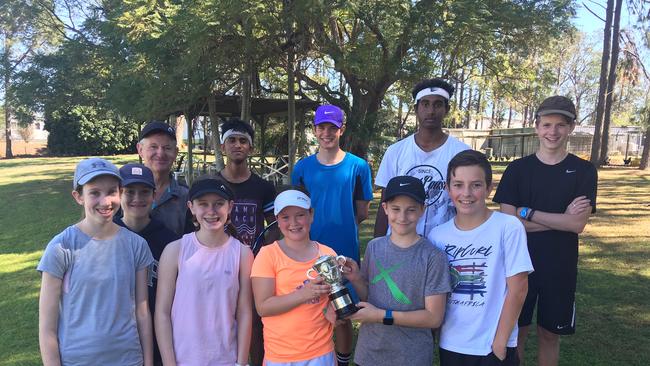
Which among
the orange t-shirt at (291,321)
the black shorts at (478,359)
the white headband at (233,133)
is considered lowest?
the black shorts at (478,359)

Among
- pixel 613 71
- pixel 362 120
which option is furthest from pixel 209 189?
pixel 613 71

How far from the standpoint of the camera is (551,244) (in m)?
3.02

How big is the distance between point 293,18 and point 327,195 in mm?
6012

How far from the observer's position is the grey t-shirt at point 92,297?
2.16m

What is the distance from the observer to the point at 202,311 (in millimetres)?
2406

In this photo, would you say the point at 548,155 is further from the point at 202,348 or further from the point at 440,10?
the point at 440,10

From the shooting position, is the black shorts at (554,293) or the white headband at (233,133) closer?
the black shorts at (554,293)

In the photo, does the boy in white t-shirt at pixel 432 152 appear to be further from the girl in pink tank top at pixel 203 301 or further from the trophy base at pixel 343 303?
the girl in pink tank top at pixel 203 301

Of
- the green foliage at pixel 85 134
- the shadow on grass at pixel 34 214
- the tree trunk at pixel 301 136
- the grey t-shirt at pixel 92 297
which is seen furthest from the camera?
the green foliage at pixel 85 134

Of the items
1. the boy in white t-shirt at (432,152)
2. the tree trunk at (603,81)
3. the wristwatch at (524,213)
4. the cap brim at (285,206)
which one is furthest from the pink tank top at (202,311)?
the tree trunk at (603,81)

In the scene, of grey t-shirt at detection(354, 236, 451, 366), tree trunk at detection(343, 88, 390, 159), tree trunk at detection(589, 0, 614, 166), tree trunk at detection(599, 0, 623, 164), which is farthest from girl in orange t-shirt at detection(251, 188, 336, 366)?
tree trunk at detection(599, 0, 623, 164)

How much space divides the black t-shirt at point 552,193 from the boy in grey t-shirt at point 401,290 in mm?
963

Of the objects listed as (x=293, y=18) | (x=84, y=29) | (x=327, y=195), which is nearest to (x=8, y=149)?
(x=84, y=29)

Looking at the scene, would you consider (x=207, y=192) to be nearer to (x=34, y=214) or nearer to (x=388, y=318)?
(x=388, y=318)
